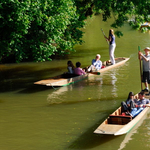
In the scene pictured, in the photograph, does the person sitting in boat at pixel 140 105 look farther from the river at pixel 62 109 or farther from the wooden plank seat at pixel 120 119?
the wooden plank seat at pixel 120 119

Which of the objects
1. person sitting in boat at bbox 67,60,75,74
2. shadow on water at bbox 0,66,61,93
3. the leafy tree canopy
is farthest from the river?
the leafy tree canopy

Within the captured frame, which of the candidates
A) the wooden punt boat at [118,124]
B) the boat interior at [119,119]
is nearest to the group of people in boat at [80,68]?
the wooden punt boat at [118,124]

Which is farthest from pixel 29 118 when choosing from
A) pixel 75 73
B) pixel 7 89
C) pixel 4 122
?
pixel 75 73

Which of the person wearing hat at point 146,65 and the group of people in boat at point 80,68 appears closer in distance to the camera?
the person wearing hat at point 146,65

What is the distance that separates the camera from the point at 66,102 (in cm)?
1291

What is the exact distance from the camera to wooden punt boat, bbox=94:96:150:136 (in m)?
8.55

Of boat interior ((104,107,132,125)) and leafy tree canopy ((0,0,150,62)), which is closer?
boat interior ((104,107,132,125))

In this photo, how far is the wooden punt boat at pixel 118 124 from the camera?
8555mm

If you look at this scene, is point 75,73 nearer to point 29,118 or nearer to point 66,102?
point 66,102

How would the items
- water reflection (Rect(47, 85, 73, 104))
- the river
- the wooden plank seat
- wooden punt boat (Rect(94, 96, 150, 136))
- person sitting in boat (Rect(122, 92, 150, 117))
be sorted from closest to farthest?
wooden punt boat (Rect(94, 96, 150, 136))
the river
the wooden plank seat
person sitting in boat (Rect(122, 92, 150, 117))
water reflection (Rect(47, 85, 73, 104))

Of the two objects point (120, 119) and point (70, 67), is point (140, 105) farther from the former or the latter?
point (70, 67)

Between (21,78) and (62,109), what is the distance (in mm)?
6408

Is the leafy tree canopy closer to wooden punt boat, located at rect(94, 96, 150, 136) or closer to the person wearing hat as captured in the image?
the person wearing hat

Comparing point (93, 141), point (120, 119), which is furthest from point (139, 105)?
point (93, 141)
